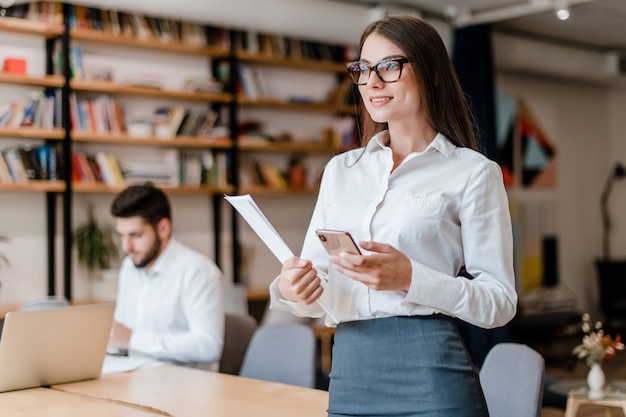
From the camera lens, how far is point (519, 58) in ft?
28.8

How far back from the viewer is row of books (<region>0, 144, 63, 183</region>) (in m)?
5.71

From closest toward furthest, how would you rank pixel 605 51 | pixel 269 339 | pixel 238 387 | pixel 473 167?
pixel 473 167 < pixel 238 387 < pixel 269 339 < pixel 605 51

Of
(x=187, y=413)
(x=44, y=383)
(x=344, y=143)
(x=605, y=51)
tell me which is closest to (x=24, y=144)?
(x=344, y=143)

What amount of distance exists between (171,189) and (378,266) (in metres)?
4.91

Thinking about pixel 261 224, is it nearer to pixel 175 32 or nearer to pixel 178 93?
pixel 178 93

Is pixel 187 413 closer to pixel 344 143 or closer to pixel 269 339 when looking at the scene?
pixel 269 339

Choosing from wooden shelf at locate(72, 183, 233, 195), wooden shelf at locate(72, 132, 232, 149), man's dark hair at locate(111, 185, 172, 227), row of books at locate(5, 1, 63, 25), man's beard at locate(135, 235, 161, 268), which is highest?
row of books at locate(5, 1, 63, 25)

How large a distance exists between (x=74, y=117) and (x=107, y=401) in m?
3.52

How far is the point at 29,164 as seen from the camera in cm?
579

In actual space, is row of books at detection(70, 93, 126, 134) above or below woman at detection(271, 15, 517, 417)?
above

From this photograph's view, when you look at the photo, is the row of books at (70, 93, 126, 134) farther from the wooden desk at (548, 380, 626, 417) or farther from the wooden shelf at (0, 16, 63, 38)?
the wooden desk at (548, 380, 626, 417)

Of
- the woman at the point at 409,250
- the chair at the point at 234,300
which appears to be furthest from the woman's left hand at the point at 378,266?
the chair at the point at 234,300

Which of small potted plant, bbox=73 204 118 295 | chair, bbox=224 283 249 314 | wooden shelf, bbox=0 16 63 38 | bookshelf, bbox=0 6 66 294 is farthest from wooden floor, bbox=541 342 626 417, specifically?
wooden shelf, bbox=0 16 63 38

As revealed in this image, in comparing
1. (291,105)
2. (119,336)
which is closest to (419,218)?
(119,336)
